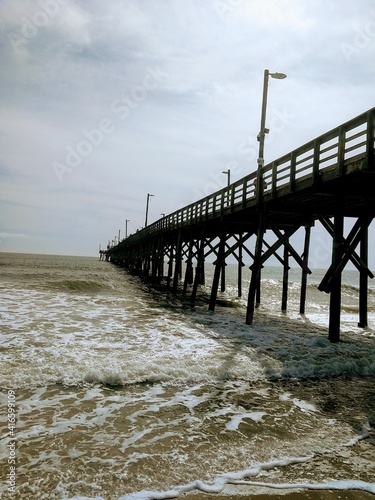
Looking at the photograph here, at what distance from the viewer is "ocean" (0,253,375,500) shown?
289 centimetres

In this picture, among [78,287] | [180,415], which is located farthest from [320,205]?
[78,287]

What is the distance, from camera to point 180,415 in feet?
13.7

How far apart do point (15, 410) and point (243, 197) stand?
32.6 ft

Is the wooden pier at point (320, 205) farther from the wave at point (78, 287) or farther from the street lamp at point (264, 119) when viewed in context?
the wave at point (78, 287)

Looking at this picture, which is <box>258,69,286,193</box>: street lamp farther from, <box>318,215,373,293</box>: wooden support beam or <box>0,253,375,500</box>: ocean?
<box>0,253,375,500</box>: ocean

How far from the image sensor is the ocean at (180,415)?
2887mm

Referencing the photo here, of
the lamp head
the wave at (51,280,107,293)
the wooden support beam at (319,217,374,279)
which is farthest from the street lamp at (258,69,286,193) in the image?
the wave at (51,280,107,293)

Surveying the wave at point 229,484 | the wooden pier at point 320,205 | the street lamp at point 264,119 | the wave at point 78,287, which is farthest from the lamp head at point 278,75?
the wave at point 78,287

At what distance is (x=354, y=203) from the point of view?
9.88m

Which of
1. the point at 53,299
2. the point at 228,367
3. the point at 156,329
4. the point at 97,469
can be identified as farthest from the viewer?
the point at 53,299

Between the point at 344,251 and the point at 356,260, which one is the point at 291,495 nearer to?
the point at 344,251

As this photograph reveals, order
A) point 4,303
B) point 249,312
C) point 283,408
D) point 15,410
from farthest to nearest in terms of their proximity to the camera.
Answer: point 4,303, point 249,312, point 283,408, point 15,410

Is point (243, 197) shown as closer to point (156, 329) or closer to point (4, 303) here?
point (156, 329)

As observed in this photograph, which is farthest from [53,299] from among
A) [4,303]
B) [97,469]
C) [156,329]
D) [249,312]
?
[97,469]
